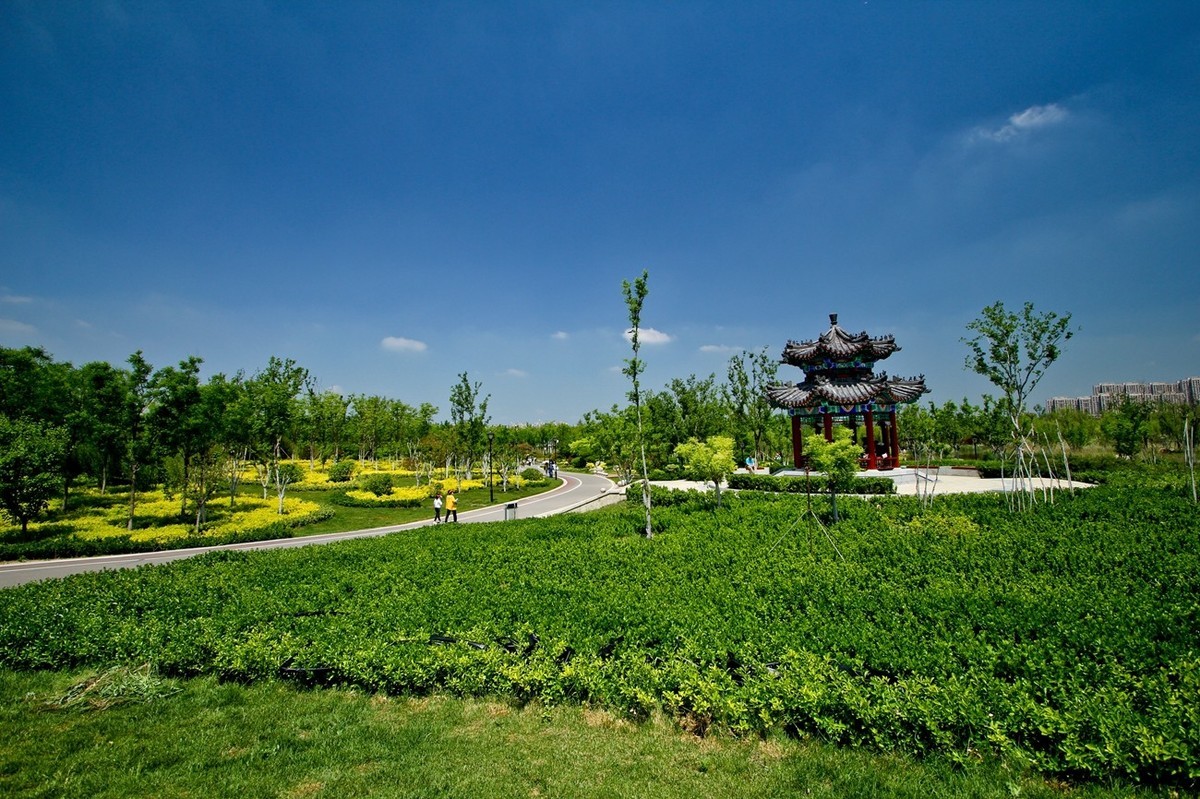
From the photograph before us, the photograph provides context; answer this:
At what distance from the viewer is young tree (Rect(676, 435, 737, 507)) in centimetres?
1518

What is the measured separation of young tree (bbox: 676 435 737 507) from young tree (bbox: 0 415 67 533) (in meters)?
19.8

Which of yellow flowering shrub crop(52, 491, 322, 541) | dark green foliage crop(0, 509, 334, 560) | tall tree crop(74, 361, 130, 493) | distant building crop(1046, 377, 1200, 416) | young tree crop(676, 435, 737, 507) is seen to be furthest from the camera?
distant building crop(1046, 377, 1200, 416)

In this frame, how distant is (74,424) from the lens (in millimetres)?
18703

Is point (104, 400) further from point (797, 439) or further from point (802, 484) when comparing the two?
point (797, 439)

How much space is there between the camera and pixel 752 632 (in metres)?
5.45

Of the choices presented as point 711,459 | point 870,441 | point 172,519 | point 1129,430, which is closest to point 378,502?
point 172,519

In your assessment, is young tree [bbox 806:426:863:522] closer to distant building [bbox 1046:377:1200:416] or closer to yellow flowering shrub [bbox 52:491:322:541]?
yellow flowering shrub [bbox 52:491:322:541]

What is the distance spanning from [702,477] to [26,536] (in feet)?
69.0

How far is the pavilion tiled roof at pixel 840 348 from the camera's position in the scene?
28.5 metres

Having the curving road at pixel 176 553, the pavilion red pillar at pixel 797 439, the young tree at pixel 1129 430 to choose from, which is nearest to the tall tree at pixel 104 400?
the curving road at pixel 176 553

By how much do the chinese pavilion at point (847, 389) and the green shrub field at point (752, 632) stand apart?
1764cm

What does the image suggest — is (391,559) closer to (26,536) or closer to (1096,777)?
(1096,777)

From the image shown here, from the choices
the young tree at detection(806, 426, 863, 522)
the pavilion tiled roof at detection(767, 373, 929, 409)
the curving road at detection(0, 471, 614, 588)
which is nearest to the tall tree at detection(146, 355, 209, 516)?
the curving road at detection(0, 471, 614, 588)

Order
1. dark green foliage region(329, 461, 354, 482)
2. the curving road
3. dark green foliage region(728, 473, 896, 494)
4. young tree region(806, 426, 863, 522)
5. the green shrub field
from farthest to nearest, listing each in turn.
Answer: dark green foliage region(329, 461, 354, 482) → dark green foliage region(728, 473, 896, 494) → young tree region(806, 426, 863, 522) → the curving road → the green shrub field
